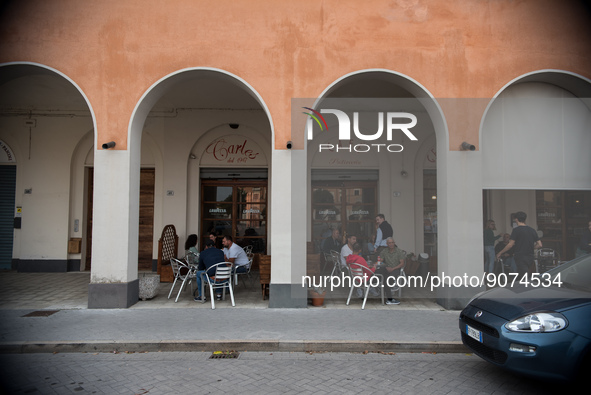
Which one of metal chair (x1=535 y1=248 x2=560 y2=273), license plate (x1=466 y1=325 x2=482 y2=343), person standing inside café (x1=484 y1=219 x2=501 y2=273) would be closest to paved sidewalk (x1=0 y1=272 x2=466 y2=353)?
license plate (x1=466 y1=325 x2=482 y2=343)

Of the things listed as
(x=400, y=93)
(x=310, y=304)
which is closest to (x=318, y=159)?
(x=400, y=93)

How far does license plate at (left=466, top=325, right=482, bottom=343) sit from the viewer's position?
4.36 meters

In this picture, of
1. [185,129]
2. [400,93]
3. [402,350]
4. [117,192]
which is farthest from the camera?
[185,129]

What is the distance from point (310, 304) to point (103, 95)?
19.1 ft

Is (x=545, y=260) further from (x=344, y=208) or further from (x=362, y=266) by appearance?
(x=362, y=266)

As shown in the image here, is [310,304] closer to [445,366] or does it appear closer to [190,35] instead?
[445,366]

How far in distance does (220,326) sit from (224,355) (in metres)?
0.96

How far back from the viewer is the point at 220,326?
6199mm

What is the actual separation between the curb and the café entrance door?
6.49 m

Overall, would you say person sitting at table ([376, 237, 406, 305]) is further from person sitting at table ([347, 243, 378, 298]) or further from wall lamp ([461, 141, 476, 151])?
wall lamp ([461, 141, 476, 151])

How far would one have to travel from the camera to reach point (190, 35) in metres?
7.63

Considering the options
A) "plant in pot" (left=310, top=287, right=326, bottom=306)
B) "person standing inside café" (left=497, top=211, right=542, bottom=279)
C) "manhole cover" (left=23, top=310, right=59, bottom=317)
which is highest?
"person standing inside café" (left=497, top=211, right=542, bottom=279)

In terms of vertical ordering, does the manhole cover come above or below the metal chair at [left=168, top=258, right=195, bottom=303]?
below

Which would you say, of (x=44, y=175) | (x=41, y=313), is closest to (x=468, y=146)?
(x=41, y=313)
